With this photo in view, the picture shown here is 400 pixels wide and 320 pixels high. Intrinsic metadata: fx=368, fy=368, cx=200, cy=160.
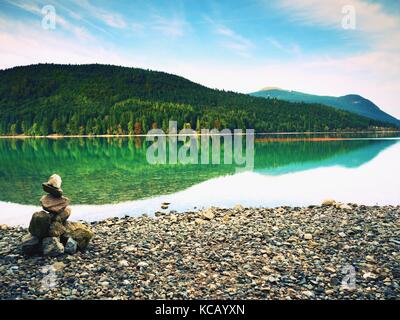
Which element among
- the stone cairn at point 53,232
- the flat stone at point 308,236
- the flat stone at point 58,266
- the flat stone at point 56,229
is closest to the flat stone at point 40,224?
the stone cairn at point 53,232

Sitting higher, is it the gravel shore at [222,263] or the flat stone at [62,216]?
the flat stone at [62,216]

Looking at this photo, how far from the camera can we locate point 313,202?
2377 cm

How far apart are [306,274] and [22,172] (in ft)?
132

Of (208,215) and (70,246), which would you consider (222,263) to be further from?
(208,215)

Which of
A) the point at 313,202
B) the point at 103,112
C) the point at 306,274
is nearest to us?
the point at 306,274

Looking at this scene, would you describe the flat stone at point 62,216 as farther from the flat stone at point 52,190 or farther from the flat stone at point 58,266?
the flat stone at point 58,266

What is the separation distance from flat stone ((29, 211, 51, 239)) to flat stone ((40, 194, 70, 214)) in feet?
1.05

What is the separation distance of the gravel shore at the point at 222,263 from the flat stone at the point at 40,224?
0.81m

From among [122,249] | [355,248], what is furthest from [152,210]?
[355,248]

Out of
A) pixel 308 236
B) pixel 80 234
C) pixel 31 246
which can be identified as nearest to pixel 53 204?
pixel 80 234

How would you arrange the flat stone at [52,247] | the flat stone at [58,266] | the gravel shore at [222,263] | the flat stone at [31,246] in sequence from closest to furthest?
the gravel shore at [222,263], the flat stone at [58,266], the flat stone at [52,247], the flat stone at [31,246]

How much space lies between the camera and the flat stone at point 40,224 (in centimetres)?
1200

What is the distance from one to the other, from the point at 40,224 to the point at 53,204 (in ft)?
2.56
